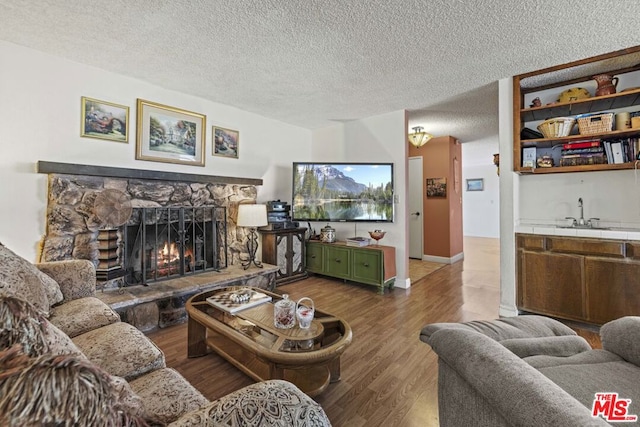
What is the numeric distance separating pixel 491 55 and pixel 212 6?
2271mm

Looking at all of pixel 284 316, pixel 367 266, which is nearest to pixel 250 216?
pixel 367 266

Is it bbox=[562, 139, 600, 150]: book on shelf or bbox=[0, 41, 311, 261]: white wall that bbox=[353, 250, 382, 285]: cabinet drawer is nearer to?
bbox=[562, 139, 600, 150]: book on shelf

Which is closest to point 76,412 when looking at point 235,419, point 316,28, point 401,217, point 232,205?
point 235,419

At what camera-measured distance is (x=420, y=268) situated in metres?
4.88

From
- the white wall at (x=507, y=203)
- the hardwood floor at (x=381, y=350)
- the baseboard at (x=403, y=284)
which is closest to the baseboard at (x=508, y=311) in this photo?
the white wall at (x=507, y=203)

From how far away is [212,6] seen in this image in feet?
5.95

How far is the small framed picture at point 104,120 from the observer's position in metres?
2.62

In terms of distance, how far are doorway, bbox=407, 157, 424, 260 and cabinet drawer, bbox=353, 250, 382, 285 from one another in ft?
7.92

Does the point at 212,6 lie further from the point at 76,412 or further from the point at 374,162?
the point at 374,162

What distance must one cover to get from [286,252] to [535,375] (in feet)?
11.1

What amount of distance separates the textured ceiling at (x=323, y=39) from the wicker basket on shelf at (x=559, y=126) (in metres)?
0.52

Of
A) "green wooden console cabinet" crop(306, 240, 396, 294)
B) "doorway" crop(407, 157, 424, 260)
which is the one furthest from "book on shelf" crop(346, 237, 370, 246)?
"doorway" crop(407, 157, 424, 260)

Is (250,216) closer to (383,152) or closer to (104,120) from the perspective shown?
(104,120)

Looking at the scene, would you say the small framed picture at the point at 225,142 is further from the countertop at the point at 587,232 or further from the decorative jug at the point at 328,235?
the countertop at the point at 587,232
